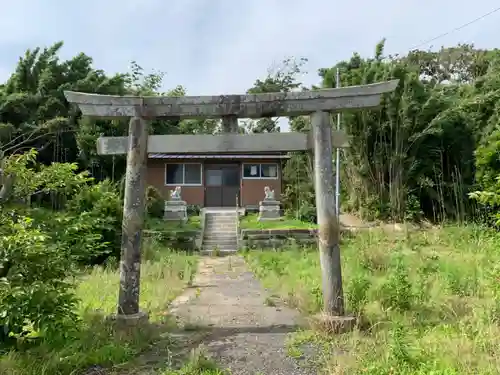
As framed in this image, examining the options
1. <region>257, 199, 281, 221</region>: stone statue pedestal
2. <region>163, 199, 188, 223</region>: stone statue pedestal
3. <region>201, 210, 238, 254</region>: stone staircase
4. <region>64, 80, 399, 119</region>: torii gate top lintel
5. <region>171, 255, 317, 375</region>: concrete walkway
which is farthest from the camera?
<region>163, 199, 188, 223</region>: stone statue pedestal

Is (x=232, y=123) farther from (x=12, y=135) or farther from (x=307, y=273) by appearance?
(x=12, y=135)

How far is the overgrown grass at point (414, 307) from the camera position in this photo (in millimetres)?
3785

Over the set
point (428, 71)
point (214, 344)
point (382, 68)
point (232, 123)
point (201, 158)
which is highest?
point (428, 71)

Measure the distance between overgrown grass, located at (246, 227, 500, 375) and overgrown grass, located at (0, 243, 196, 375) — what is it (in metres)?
1.65

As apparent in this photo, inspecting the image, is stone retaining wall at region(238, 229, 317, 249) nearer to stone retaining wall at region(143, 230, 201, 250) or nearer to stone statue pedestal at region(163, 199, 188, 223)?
stone retaining wall at region(143, 230, 201, 250)

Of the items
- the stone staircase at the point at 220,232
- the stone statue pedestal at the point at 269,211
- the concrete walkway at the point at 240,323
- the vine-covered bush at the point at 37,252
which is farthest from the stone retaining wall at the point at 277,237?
the vine-covered bush at the point at 37,252

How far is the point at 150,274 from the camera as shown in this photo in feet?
29.8

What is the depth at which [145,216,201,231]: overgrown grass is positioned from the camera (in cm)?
1572

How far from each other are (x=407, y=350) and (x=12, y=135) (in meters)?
18.7

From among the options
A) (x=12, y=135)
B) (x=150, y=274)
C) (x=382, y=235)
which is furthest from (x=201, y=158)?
(x=150, y=274)

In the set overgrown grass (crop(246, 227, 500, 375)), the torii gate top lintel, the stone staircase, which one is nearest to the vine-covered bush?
the torii gate top lintel

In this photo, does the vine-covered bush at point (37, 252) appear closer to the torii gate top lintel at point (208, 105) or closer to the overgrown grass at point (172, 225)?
the torii gate top lintel at point (208, 105)

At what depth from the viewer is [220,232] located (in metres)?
16.7

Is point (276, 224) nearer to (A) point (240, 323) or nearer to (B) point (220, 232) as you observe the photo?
(B) point (220, 232)
